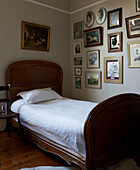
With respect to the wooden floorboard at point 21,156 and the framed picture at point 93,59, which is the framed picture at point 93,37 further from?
the wooden floorboard at point 21,156

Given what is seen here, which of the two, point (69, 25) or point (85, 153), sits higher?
point (69, 25)

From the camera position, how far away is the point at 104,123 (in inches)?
74.5

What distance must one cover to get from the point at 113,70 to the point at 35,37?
1741 millimetres

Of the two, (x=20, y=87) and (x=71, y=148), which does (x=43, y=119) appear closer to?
(x=71, y=148)

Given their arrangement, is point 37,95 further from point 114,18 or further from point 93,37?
point 114,18

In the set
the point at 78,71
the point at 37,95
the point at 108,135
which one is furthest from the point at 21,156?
the point at 78,71

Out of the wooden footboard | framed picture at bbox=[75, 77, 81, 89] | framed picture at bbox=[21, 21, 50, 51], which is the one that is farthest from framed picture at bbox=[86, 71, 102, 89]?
the wooden footboard

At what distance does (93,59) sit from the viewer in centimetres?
385

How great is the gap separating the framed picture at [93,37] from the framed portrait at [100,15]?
0.49 feet

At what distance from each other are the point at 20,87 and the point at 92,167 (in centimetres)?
223

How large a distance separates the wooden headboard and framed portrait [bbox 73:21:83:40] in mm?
845

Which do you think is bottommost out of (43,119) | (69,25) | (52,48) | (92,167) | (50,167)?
(50,167)

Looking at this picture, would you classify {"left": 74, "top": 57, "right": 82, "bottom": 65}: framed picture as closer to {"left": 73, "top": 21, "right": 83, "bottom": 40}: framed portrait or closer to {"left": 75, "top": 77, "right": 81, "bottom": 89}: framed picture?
{"left": 75, "top": 77, "right": 81, "bottom": 89}: framed picture

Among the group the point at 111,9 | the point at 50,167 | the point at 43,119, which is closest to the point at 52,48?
the point at 111,9
